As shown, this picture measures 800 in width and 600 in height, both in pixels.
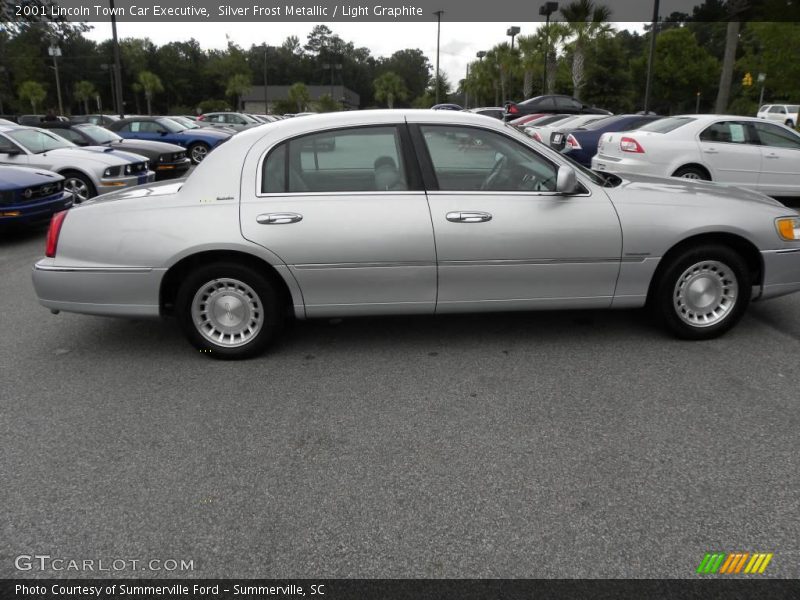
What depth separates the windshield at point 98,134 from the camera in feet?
47.7

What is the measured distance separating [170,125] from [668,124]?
49.5 feet

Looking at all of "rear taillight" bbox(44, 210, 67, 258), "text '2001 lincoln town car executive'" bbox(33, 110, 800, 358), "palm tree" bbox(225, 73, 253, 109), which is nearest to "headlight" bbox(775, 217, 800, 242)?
"text '2001 lincoln town car executive'" bbox(33, 110, 800, 358)

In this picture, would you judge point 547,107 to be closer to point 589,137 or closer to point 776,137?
point 589,137

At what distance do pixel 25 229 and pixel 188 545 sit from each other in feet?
29.9

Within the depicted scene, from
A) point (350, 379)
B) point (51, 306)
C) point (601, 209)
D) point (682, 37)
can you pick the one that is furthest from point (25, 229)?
point (682, 37)

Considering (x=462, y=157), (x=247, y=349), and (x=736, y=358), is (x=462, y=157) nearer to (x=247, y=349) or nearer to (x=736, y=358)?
(x=247, y=349)

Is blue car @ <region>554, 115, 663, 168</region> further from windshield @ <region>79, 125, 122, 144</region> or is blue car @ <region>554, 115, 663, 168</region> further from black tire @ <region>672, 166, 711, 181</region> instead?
windshield @ <region>79, 125, 122, 144</region>

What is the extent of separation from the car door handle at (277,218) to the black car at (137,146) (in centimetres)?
1130

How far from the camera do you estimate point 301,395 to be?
3934 millimetres

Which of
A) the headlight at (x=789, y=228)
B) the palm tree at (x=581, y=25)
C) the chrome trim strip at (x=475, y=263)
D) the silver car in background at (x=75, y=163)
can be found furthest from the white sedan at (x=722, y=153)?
the palm tree at (x=581, y=25)

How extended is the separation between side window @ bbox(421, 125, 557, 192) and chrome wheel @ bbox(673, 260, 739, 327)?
46.9 inches

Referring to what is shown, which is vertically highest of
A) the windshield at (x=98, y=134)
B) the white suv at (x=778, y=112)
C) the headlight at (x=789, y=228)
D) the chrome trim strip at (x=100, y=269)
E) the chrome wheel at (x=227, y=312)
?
the white suv at (x=778, y=112)

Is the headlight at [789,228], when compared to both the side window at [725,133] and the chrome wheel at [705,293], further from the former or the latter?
the side window at [725,133]

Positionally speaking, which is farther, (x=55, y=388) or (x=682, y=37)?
(x=682, y=37)
